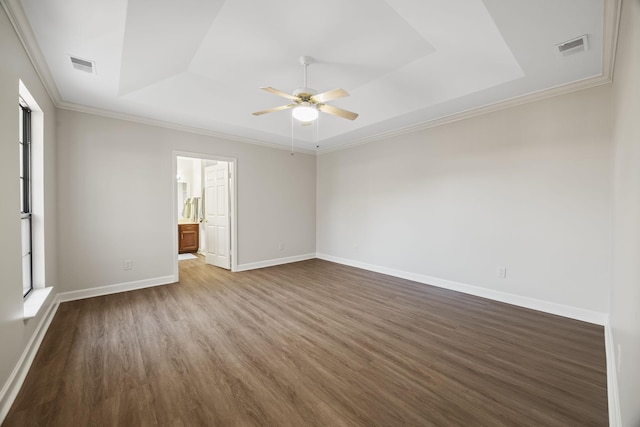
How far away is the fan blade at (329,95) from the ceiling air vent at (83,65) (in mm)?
2235

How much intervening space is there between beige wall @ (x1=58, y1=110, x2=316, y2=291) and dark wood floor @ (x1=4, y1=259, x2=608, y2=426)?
63cm

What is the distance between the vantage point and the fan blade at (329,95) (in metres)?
2.50

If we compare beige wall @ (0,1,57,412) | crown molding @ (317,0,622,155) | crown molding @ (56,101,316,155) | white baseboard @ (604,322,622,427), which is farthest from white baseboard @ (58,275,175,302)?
white baseboard @ (604,322,622,427)

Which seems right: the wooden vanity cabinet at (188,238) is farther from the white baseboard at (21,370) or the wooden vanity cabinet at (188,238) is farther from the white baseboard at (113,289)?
the white baseboard at (21,370)

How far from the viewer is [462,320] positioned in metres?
2.96

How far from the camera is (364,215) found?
5328mm

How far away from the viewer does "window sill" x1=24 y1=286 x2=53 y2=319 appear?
217 centimetres

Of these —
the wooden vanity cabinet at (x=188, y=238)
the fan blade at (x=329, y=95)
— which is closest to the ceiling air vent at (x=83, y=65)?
the fan blade at (x=329, y=95)

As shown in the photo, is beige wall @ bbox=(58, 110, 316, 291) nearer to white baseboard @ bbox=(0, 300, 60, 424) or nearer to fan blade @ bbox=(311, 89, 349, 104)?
white baseboard @ bbox=(0, 300, 60, 424)

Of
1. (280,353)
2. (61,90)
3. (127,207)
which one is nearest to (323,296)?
(280,353)

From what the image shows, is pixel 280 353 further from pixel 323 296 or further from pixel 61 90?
pixel 61 90

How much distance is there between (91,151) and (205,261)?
10.2 ft

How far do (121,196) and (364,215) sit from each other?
419 centimetres

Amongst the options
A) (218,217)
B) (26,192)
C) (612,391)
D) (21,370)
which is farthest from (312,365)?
(218,217)
